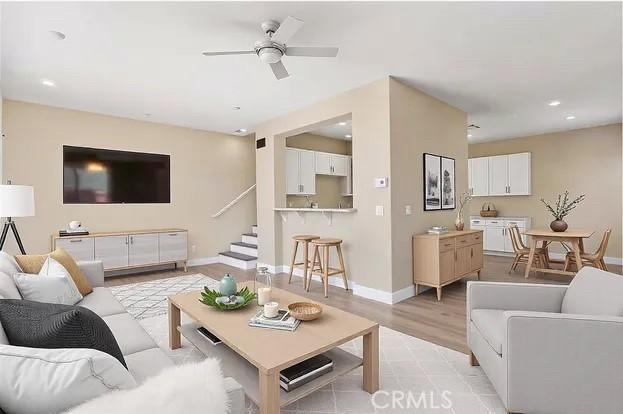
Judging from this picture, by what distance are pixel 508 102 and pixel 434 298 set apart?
3037mm

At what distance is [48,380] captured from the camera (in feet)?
2.76

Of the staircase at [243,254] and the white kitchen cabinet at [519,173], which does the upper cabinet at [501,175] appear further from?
the staircase at [243,254]

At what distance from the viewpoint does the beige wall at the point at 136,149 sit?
4.50 meters

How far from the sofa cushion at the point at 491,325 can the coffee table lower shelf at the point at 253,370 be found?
0.75 meters

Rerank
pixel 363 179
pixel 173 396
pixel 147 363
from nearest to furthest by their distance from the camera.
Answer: pixel 173 396 < pixel 147 363 < pixel 363 179

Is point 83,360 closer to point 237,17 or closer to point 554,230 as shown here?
point 237,17

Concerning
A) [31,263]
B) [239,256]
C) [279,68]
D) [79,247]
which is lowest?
[239,256]

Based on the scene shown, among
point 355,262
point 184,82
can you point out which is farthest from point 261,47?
point 355,262

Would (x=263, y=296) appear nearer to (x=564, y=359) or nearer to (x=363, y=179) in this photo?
(x=564, y=359)

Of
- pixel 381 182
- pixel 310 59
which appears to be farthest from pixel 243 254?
pixel 310 59

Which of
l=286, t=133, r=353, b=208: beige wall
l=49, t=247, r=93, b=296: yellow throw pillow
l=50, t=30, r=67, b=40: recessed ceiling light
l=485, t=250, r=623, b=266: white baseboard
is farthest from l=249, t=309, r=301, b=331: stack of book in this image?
l=485, t=250, r=623, b=266: white baseboard

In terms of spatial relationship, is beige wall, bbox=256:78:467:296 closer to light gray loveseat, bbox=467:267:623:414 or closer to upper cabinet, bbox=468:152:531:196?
light gray loveseat, bbox=467:267:623:414

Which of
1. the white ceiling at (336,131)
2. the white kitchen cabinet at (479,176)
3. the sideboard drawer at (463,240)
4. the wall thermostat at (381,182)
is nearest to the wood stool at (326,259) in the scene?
the wall thermostat at (381,182)

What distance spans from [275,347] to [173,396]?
0.85 m
